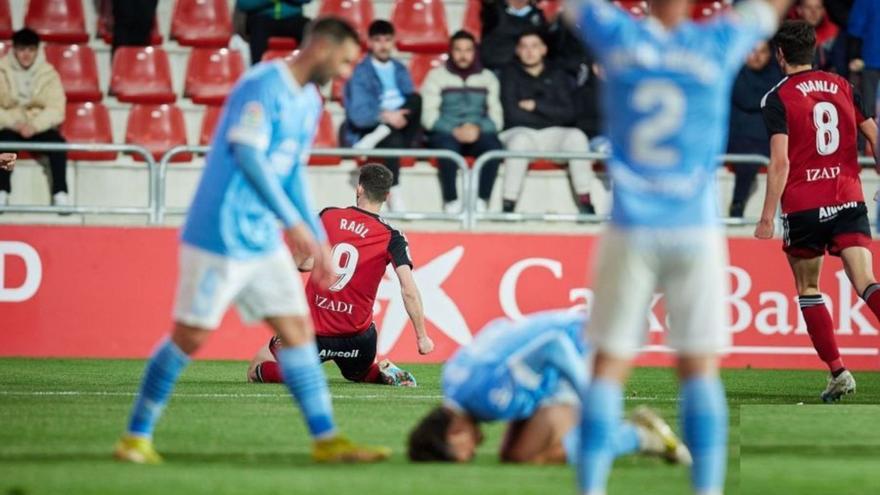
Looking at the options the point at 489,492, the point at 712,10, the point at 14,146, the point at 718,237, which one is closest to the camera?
the point at 718,237

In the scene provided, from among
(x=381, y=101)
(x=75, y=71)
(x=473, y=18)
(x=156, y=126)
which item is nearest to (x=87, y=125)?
(x=156, y=126)

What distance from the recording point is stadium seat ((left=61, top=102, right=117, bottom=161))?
55.0 ft

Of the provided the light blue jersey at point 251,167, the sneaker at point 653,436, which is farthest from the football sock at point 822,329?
the light blue jersey at point 251,167

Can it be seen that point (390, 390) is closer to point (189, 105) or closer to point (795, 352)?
point (795, 352)

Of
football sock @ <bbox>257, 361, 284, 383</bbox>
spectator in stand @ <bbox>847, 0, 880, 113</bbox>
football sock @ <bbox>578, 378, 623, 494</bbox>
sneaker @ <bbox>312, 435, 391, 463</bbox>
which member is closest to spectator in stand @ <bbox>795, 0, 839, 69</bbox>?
spectator in stand @ <bbox>847, 0, 880, 113</bbox>

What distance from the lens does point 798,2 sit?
59.6 feet

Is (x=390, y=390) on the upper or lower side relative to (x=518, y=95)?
lower

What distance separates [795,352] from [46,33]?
886 cm

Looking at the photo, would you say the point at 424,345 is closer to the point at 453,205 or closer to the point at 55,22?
the point at 453,205

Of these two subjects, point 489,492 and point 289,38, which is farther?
point 289,38

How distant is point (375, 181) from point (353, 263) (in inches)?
25.3

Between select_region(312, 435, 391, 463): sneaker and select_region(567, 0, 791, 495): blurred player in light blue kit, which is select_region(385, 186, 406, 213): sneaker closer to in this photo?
select_region(312, 435, 391, 463): sneaker

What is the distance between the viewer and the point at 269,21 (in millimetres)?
17516

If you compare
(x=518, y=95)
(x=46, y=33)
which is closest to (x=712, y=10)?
(x=518, y=95)
